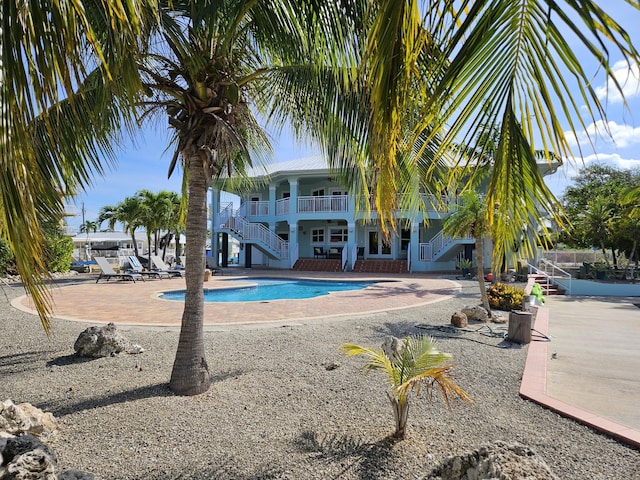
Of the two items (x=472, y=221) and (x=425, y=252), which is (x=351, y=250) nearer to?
(x=425, y=252)

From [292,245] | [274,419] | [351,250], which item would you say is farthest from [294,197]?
[274,419]

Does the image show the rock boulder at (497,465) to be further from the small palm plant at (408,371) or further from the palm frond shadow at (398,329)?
the palm frond shadow at (398,329)

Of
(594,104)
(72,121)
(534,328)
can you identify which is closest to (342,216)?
(534,328)

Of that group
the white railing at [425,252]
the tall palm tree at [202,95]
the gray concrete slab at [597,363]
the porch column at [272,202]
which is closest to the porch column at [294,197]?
the porch column at [272,202]

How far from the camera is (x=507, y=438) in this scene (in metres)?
3.68

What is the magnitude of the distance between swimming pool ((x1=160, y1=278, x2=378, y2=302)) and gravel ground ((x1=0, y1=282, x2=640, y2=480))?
9229 mm

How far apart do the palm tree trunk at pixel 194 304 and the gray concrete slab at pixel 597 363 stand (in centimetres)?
438

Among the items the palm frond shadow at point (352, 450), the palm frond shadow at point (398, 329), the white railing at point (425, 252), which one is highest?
the white railing at point (425, 252)

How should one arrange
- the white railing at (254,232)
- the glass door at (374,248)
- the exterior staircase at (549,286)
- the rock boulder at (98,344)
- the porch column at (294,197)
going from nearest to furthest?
the rock boulder at (98,344) < the exterior staircase at (549,286) < the porch column at (294,197) < the white railing at (254,232) < the glass door at (374,248)

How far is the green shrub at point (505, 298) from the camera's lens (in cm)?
1148

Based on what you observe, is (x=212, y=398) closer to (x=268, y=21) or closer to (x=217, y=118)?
(x=217, y=118)

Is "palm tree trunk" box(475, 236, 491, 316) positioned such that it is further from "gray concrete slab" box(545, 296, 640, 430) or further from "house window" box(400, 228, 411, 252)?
"house window" box(400, 228, 411, 252)

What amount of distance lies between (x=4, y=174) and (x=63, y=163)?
9.59 feet

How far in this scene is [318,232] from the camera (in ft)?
105
